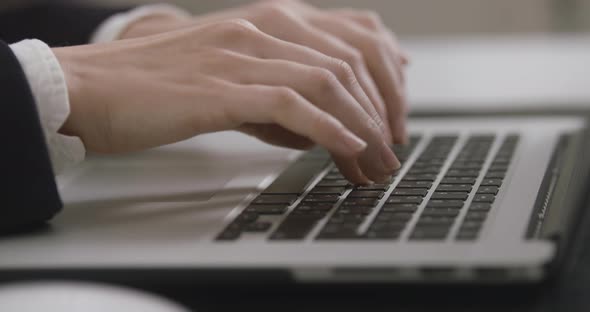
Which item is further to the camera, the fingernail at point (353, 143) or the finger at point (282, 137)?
the finger at point (282, 137)

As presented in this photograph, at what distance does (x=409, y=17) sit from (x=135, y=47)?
4.29 ft

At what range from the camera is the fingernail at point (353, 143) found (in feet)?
1.73

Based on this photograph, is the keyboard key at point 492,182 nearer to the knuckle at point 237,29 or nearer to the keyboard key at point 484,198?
the keyboard key at point 484,198

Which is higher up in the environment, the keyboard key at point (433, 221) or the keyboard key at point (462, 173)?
the keyboard key at point (462, 173)

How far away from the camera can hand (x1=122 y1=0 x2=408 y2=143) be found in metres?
0.71

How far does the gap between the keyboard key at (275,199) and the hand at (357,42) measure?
148 millimetres

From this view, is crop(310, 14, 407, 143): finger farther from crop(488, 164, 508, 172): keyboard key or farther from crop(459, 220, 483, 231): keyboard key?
crop(459, 220, 483, 231): keyboard key

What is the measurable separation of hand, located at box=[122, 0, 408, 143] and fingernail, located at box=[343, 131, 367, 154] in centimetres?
14

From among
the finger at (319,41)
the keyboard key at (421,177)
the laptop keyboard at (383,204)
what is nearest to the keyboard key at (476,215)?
the laptop keyboard at (383,204)

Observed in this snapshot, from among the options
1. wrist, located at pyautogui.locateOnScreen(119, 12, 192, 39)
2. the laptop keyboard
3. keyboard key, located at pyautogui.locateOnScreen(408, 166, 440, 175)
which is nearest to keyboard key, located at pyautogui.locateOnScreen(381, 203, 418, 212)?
the laptop keyboard

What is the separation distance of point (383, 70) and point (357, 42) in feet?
0.12

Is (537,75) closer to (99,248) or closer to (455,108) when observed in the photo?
(455,108)

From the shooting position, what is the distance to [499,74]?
1199mm

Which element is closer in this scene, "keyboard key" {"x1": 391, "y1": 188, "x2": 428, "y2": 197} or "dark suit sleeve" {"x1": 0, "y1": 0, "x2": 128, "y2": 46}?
"keyboard key" {"x1": 391, "y1": 188, "x2": 428, "y2": 197}
